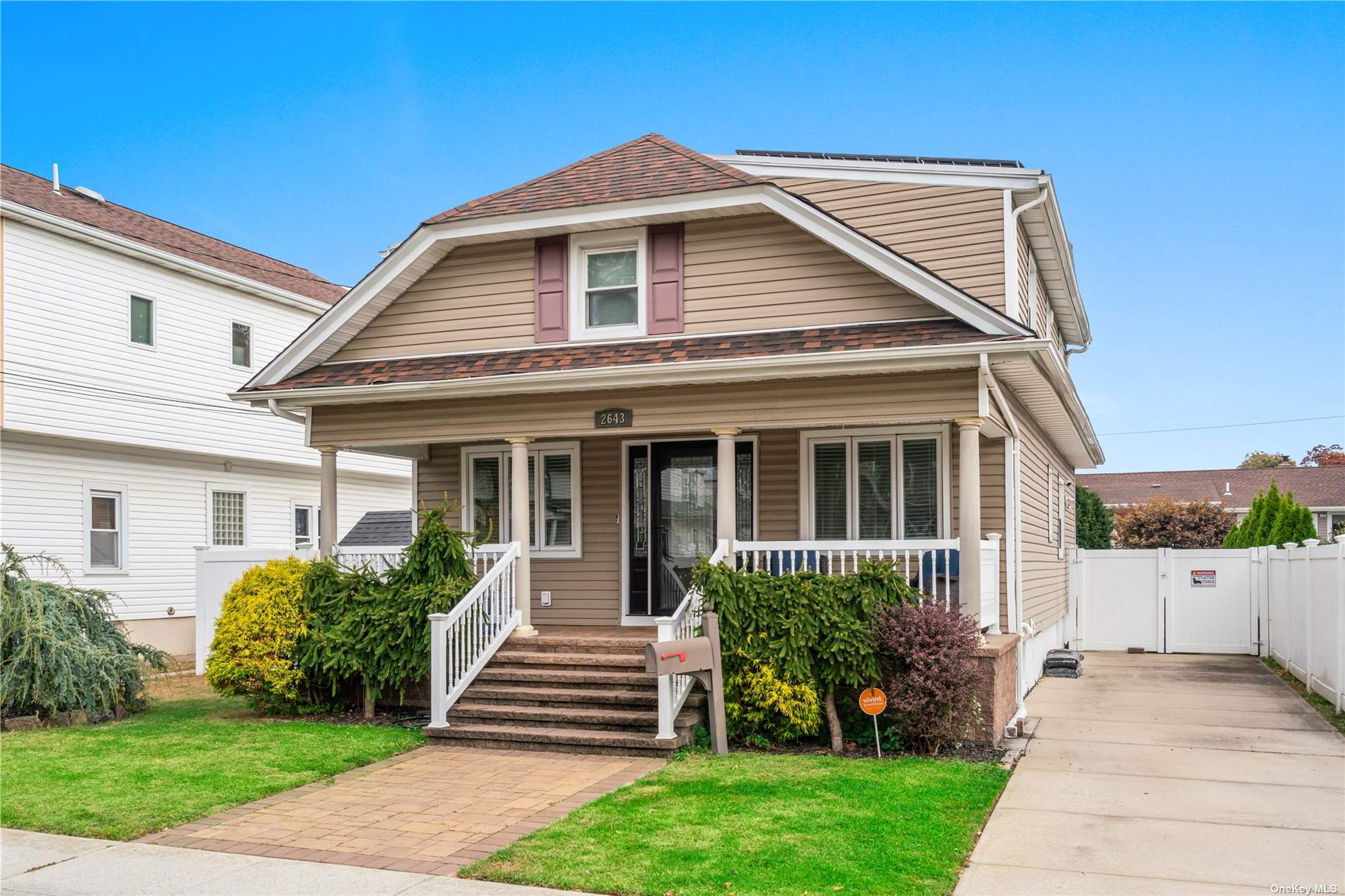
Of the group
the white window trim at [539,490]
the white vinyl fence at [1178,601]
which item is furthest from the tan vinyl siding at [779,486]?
the white vinyl fence at [1178,601]

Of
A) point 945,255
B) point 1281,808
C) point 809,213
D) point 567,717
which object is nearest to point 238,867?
point 567,717

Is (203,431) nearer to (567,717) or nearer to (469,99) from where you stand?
(469,99)

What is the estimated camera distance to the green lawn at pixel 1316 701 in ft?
36.2

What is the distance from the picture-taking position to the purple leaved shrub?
9031 millimetres

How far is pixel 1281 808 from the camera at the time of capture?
7.48 meters

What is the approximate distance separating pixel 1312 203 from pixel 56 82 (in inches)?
1064

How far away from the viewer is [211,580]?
16.2 m

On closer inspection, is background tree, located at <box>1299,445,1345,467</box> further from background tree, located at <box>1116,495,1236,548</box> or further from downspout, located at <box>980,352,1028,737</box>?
downspout, located at <box>980,352,1028,737</box>

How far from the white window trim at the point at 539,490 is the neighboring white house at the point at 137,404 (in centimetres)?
508

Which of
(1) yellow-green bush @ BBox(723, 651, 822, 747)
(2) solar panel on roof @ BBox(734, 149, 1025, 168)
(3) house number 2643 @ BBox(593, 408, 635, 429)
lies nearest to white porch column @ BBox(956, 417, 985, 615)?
(1) yellow-green bush @ BBox(723, 651, 822, 747)

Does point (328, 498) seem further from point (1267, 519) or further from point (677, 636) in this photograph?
point (1267, 519)

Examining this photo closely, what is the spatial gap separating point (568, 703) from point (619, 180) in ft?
19.3

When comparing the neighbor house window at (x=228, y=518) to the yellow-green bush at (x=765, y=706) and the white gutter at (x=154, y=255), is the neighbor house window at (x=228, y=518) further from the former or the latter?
the yellow-green bush at (x=765, y=706)

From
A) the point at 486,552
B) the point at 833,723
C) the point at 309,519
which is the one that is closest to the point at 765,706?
the point at 833,723
